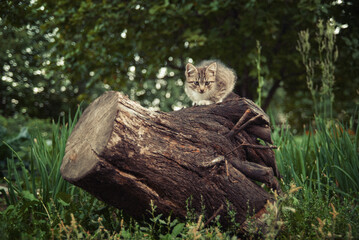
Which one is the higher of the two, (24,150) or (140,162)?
(140,162)

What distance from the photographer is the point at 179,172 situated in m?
2.37

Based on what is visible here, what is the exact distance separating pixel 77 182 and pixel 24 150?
3.14 m

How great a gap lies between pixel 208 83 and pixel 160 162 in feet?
7.02

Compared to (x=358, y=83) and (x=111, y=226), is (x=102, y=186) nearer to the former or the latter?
(x=111, y=226)

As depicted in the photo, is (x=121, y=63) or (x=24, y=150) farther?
(x=121, y=63)

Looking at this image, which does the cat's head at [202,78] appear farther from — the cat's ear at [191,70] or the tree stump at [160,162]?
the tree stump at [160,162]

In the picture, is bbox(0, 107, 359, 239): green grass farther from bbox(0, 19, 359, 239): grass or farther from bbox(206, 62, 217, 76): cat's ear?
bbox(206, 62, 217, 76): cat's ear

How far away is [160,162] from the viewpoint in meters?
2.32

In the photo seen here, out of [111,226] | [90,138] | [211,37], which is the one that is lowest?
[111,226]

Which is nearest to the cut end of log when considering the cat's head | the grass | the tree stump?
the tree stump

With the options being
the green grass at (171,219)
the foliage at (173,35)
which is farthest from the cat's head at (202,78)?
the foliage at (173,35)

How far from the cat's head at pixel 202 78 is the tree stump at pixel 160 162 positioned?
4.63ft

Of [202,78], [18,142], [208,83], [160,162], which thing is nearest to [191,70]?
[202,78]

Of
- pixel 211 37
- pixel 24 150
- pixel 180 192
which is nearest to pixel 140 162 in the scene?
pixel 180 192
